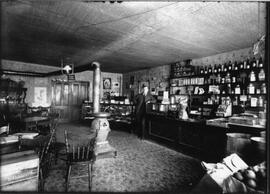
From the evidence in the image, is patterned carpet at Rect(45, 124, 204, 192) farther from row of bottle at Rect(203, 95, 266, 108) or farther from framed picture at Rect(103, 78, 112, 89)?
framed picture at Rect(103, 78, 112, 89)

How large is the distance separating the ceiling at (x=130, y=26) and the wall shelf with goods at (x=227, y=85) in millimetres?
696

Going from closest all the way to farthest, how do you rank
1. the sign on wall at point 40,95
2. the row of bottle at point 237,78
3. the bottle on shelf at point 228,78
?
the row of bottle at point 237,78, the bottle on shelf at point 228,78, the sign on wall at point 40,95

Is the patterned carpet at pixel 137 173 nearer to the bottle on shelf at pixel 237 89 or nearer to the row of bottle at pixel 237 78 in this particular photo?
the bottle on shelf at pixel 237 89

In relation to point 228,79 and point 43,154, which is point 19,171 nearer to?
point 43,154

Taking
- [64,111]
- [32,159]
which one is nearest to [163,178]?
[32,159]

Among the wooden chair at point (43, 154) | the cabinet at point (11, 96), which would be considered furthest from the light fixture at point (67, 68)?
the wooden chair at point (43, 154)

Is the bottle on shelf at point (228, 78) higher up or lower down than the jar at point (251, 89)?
higher up

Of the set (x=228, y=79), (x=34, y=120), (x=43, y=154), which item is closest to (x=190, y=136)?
(x=228, y=79)

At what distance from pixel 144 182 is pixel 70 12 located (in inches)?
139

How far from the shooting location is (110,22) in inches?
151

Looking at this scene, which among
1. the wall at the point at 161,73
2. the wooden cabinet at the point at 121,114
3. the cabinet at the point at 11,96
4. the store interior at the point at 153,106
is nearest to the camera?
the store interior at the point at 153,106

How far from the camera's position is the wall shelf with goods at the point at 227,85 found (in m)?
5.20

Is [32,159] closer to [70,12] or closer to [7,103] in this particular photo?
[70,12]

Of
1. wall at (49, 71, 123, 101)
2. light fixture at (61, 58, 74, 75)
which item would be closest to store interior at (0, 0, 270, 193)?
light fixture at (61, 58, 74, 75)
